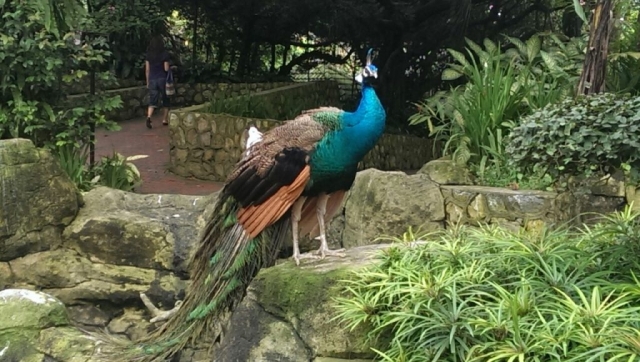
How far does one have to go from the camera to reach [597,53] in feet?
15.6

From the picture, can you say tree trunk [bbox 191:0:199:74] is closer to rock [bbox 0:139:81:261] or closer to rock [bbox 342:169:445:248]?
rock [bbox 0:139:81:261]

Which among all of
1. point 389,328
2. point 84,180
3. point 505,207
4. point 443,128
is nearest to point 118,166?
point 84,180

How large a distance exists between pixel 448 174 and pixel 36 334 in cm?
340

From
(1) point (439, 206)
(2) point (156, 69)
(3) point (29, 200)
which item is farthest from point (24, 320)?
(2) point (156, 69)

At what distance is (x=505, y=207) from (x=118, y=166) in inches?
152

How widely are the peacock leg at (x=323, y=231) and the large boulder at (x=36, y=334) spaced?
136 cm

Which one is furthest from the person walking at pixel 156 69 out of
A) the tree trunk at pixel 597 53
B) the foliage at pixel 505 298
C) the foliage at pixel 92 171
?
the foliage at pixel 505 298

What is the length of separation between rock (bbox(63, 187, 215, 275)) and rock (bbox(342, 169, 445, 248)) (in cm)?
116

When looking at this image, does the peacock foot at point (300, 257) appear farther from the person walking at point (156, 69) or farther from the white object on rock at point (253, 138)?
the person walking at point (156, 69)

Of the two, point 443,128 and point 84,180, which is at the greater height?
point 443,128

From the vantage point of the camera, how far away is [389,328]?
302 centimetres

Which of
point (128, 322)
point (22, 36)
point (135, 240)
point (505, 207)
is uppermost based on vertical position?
point (22, 36)

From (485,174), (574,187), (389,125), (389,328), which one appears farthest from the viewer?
(389,125)

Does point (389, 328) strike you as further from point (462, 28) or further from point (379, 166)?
point (462, 28)
